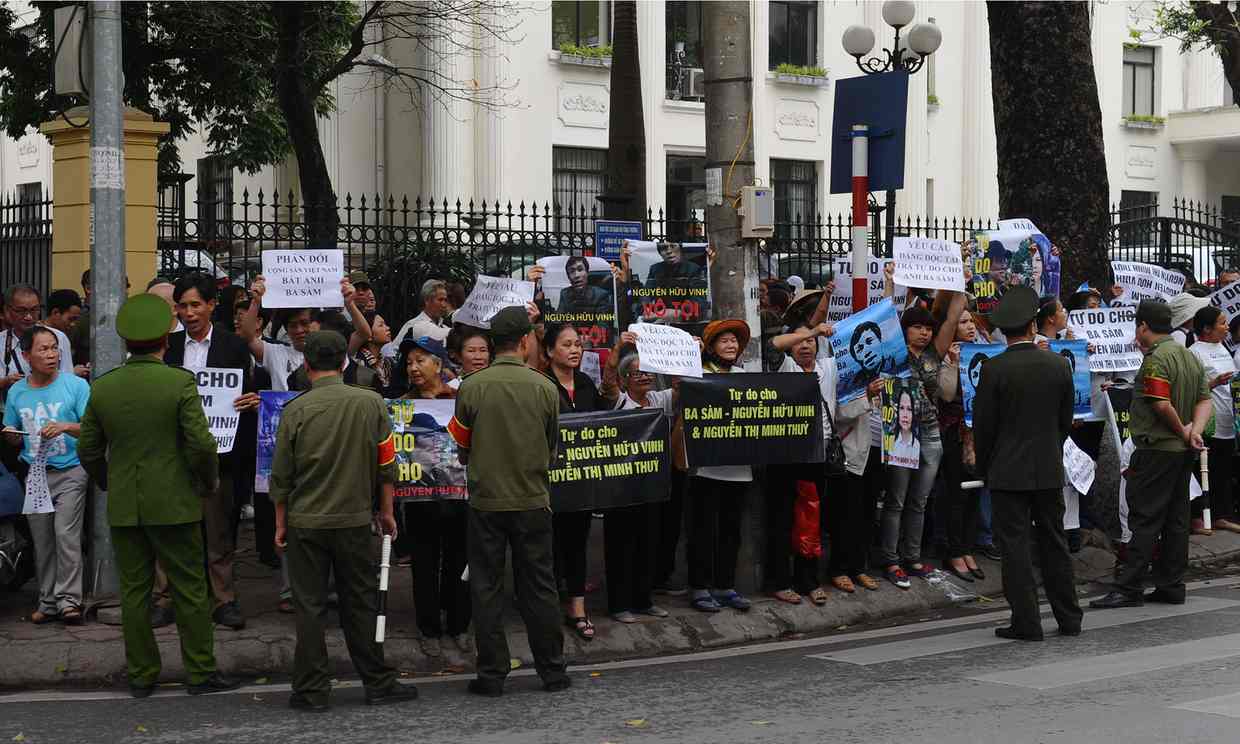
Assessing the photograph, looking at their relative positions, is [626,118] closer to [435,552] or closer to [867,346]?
[867,346]

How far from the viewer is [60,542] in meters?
9.02

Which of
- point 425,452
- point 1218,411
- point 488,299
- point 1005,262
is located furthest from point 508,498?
point 1218,411

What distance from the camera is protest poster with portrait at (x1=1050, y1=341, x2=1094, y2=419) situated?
38.0ft

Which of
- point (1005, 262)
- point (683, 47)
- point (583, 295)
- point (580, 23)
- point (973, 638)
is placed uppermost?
point (580, 23)

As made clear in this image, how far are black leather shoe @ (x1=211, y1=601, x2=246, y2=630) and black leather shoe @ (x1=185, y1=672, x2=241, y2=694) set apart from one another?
0.77m

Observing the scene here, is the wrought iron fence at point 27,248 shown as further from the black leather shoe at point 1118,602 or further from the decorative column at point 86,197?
the black leather shoe at point 1118,602

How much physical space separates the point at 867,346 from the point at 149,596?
4.92 m

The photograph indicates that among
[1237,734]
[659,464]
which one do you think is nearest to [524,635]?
[659,464]

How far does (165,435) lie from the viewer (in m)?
7.91

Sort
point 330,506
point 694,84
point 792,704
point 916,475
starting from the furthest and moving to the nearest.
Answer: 1. point 694,84
2. point 916,475
3. point 330,506
4. point 792,704

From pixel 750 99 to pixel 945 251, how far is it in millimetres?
1795

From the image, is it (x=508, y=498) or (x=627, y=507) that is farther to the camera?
(x=627, y=507)

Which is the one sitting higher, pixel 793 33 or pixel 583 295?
pixel 793 33

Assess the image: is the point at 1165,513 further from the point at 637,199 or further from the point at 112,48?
the point at 637,199
